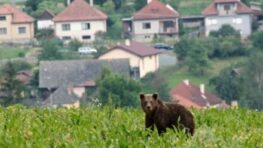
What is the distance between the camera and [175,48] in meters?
71.7

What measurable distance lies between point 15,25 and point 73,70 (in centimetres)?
2034

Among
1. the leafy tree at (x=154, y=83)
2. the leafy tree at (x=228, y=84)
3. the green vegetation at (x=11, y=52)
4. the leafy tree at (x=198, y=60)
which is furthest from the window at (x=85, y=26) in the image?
the leafy tree at (x=228, y=84)

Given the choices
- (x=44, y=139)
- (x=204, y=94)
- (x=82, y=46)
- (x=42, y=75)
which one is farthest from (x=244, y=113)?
(x=82, y=46)

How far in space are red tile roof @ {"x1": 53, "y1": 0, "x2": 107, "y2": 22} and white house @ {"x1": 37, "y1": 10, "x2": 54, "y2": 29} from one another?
1.30 feet

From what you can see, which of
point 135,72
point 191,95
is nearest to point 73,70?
point 135,72

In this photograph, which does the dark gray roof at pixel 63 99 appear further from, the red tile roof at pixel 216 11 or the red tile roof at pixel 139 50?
the red tile roof at pixel 216 11

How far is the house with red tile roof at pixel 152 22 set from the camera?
80.9m

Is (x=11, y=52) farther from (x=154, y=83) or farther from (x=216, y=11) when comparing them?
(x=154, y=83)

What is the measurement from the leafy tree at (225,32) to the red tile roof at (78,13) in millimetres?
8965

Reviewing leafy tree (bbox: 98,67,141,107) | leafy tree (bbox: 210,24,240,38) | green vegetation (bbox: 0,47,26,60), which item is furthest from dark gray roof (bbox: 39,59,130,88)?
leafy tree (bbox: 98,67,141,107)

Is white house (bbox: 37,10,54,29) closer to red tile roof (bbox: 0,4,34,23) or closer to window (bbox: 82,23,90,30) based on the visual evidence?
red tile roof (bbox: 0,4,34,23)

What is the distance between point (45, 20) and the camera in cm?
8238

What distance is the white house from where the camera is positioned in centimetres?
8250

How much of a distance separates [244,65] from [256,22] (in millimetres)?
23217
